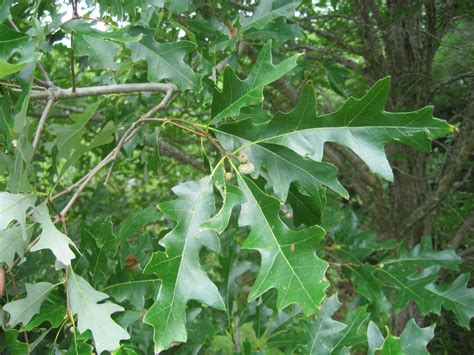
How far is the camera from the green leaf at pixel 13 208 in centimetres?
93

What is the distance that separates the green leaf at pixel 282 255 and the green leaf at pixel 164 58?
33 cm

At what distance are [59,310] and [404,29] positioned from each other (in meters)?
1.78

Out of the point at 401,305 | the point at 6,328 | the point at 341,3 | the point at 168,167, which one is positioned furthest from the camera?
the point at 168,167

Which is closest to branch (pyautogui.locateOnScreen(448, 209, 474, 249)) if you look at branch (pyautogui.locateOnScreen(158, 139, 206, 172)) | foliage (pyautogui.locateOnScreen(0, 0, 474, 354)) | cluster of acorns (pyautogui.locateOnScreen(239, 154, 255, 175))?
foliage (pyautogui.locateOnScreen(0, 0, 474, 354))

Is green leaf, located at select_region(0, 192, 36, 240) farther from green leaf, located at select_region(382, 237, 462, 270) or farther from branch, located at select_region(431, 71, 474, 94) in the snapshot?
branch, located at select_region(431, 71, 474, 94)

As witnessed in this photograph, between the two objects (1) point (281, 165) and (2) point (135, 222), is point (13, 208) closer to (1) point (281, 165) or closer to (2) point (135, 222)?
(2) point (135, 222)

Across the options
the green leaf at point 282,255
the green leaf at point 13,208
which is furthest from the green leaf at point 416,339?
the green leaf at point 13,208

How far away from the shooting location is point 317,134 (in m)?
0.97

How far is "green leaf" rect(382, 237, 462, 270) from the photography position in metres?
1.59

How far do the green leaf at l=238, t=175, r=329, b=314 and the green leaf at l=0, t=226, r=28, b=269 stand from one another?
1.46 feet

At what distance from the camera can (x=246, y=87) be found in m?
1.01

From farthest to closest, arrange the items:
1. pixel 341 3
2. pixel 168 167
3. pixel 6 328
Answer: pixel 168 167 < pixel 341 3 < pixel 6 328

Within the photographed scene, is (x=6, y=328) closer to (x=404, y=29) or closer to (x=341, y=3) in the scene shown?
(x=404, y=29)

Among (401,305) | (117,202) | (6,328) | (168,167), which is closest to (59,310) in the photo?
(6,328)
